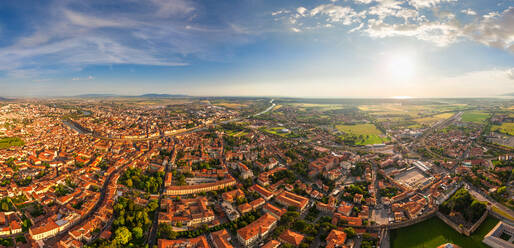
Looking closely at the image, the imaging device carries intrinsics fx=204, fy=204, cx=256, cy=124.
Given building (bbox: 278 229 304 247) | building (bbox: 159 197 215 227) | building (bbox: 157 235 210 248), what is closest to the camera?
building (bbox: 157 235 210 248)

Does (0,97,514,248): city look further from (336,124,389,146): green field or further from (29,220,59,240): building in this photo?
(336,124,389,146): green field

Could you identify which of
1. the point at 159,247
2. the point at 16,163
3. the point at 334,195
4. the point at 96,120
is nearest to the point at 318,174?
the point at 334,195

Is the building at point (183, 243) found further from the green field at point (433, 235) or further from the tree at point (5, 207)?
the tree at point (5, 207)

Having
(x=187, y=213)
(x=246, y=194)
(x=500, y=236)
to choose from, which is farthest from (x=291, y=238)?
(x=500, y=236)

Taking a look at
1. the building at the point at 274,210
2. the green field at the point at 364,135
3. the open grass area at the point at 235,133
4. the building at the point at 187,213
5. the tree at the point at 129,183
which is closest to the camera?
the building at the point at 187,213

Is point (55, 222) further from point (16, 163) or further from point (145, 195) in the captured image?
point (16, 163)

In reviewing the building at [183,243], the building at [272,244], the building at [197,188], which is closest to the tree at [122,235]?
the building at [183,243]

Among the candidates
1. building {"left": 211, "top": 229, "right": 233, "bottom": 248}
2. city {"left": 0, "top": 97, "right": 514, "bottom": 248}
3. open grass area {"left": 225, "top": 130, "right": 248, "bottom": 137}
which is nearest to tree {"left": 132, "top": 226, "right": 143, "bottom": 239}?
city {"left": 0, "top": 97, "right": 514, "bottom": 248}
